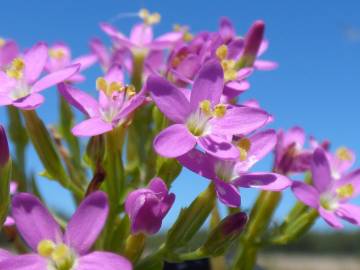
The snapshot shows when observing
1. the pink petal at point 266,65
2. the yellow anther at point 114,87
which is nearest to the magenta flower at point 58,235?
the yellow anther at point 114,87

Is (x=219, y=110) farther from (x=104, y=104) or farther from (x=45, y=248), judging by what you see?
(x=45, y=248)

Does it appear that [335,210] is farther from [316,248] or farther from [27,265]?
[316,248]

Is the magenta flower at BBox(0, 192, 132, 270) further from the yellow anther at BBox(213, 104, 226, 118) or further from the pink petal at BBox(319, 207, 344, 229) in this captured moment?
the pink petal at BBox(319, 207, 344, 229)

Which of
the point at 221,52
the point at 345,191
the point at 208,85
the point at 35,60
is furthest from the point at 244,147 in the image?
the point at 35,60

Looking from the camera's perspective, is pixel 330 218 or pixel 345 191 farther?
pixel 345 191

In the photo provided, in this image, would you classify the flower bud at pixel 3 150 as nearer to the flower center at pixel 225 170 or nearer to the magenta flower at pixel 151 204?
the magenta flower at pixel 151 204

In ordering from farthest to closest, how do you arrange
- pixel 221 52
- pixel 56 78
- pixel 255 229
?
→ pixel 255 229
pixel 221 52
pixel 56 78

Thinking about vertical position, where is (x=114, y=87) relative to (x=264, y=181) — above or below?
above
